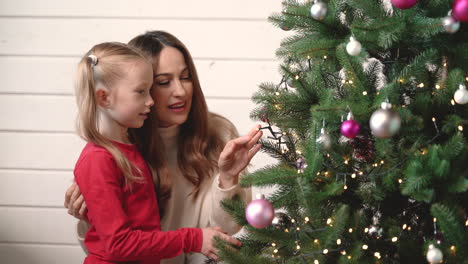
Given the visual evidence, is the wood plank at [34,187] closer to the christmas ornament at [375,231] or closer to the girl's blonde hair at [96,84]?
the girl's blonde hair at [96,84]

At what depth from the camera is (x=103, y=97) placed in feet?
4.94

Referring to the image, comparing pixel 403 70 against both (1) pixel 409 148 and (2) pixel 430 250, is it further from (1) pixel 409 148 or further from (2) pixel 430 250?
(2) pixel 430 250

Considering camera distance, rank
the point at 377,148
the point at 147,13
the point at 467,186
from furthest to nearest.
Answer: the point at 147,13, the point at 377,148, the point at 467,186

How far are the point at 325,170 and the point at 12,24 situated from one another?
1.63 metres

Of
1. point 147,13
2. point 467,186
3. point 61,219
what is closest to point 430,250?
point 467,186

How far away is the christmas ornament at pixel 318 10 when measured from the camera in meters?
1.15

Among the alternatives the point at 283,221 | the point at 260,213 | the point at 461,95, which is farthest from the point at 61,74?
the point at 461,95

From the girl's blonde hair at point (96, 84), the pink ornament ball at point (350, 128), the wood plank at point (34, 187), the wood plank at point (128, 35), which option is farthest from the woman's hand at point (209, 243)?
the wood plank at point (34, 187)

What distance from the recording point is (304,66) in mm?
1357

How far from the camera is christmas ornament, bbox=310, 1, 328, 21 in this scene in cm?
115

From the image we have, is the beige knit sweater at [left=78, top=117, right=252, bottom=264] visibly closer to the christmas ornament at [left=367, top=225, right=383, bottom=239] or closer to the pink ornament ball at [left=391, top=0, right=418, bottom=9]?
the christmas ornament at [left=367, top=225, right=383, bottom=239]

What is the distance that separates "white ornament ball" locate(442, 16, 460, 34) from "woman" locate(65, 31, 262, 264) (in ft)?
2.09

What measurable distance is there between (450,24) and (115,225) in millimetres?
855

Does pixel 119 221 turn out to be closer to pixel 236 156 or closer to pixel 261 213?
pixel 236 156
